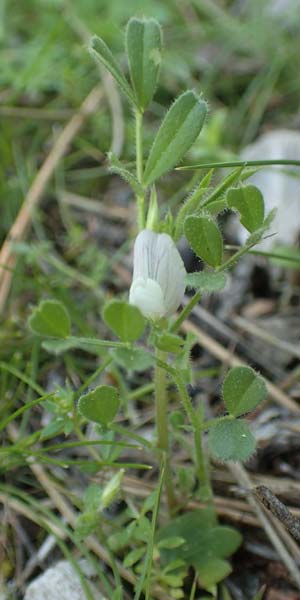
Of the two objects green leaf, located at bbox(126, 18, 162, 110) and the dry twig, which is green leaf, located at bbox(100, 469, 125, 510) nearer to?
green leaf, located at bbox(126, 18, 162, 110)

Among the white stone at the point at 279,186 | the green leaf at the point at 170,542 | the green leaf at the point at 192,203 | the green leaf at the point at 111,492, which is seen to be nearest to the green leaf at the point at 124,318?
the green leaf at the point at 192,203

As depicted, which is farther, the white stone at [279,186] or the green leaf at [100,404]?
the white stone at [279,186]

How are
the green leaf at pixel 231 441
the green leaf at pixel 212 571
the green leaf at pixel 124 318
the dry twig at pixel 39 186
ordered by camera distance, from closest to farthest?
the green leaf at pixel 124 318 < the green leaf at pixel 231 441 < the green leaf at pixel 212 571 < the dry twig at pixel 39 186

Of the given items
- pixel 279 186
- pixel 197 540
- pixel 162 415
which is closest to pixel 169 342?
pixel 162 415

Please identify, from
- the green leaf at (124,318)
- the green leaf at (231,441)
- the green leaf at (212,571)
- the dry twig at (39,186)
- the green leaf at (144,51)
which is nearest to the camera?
the green leaf at (124,318)

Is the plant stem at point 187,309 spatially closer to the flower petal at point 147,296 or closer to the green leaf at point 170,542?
the flower petal at point 147,296

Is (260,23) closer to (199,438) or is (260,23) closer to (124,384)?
(124,384)

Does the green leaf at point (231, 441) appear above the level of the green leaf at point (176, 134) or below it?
below
